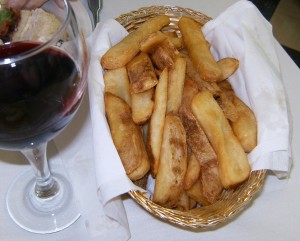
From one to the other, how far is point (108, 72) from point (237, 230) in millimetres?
362

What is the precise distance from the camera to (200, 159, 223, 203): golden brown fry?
646mm

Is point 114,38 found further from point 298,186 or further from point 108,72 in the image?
point 298,186

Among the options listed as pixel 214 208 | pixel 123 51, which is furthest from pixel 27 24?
pixel 214 208

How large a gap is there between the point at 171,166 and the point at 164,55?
0.73 ft

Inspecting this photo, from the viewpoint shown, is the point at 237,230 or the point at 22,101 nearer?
the point at 22,101

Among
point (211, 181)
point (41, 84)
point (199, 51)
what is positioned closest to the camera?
point (41, 84)

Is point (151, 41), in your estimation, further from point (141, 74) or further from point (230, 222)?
point (230, 222)

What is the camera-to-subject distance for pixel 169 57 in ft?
2.39

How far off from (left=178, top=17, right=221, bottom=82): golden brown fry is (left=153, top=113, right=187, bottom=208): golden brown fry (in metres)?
0.13

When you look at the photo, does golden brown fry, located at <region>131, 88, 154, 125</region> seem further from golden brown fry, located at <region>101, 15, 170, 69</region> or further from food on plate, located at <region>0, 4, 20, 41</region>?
food on plate, located at <region>0, 4, 20, 41</region>

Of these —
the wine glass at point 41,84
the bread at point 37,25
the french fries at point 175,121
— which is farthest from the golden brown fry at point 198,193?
the bread at point 37,25

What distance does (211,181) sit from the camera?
25.7 inches

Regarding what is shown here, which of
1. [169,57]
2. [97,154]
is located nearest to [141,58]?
[169,57]

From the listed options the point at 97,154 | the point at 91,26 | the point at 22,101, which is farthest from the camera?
the point at 91,26
